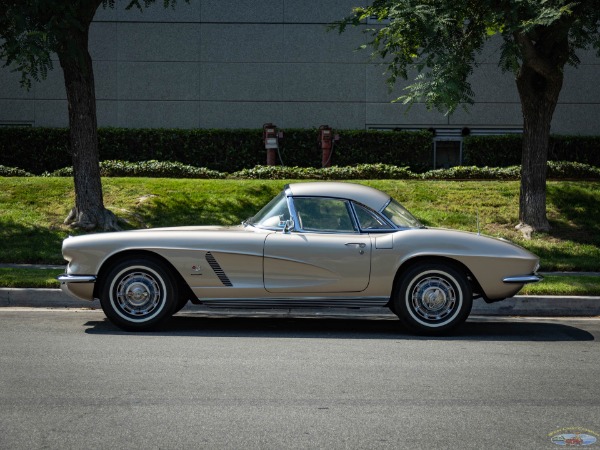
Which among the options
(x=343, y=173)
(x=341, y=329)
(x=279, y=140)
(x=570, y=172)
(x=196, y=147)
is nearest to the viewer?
(x=341, y=329)

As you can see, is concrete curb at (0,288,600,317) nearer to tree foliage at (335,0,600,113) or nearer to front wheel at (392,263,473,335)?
front wheel at (392,263,473,335)

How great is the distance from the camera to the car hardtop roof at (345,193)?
8.73 metres

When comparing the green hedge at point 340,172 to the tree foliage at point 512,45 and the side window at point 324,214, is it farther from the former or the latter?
the side window at point 324,214

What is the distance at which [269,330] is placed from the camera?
8758mm

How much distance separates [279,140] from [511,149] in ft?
17.6

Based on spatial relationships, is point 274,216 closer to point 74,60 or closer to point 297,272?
point 297,272

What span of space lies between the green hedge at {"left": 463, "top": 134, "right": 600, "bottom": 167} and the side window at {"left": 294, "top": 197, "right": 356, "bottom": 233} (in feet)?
41.2

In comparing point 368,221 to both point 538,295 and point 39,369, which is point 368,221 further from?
point 39,369

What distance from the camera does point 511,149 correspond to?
2056 cm

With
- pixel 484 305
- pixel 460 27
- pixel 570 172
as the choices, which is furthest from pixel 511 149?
pixel 484 305

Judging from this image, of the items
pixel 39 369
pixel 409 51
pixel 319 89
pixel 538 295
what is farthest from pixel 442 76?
pixel 319 89

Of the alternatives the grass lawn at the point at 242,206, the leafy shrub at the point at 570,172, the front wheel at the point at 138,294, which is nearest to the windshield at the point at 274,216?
the front wheel at the point at 138,294

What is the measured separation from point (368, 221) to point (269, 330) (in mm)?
1430

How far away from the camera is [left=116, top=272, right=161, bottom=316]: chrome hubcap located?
331 inches
